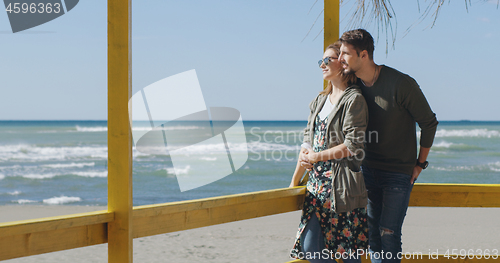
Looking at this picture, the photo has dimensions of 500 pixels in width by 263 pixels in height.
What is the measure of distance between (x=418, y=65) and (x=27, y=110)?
2472cm

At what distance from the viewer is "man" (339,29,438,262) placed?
5.52 feet

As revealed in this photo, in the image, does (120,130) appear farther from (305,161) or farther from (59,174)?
(59,174)

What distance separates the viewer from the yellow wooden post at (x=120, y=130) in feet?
4.19

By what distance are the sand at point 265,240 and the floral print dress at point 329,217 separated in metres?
3.55

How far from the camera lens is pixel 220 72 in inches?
1024

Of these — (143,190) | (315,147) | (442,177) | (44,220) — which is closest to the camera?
(44,220)

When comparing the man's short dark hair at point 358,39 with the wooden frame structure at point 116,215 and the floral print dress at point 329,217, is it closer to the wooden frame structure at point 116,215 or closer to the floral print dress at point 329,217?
the floral print dress at point 329,217

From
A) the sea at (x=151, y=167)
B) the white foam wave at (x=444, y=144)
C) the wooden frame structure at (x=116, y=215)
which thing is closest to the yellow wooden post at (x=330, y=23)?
the wooden frame structure at (x=116, y=215)

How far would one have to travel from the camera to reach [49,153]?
→ 16141mm

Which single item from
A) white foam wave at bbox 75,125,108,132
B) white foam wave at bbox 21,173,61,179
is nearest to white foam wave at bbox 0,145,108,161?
white foam wave at bbox 21,173,61,179

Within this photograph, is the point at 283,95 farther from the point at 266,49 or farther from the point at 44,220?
the point at 44,220

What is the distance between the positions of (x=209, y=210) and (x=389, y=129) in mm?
833

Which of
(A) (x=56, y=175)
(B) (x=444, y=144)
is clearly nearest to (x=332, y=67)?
(A) (x=56, y=175)

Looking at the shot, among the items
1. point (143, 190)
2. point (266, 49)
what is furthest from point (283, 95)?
point (143, 190)
